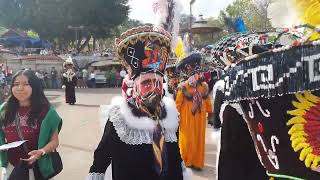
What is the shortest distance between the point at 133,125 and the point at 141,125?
0.06 m

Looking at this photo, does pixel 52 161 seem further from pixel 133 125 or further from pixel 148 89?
pixel 148 89

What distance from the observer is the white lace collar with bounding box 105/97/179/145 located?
3328mm

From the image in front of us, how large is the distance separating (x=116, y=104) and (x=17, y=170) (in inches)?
38.3

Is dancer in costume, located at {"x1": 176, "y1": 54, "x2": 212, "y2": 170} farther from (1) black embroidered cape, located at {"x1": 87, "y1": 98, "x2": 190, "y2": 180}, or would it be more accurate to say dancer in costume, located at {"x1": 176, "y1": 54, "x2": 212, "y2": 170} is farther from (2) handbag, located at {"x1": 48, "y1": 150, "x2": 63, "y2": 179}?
(1) black embroidered cape, located at {"x1": 87, "y1": 98, "x2": 190, "y2": 180}

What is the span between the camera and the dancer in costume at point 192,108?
6984mm

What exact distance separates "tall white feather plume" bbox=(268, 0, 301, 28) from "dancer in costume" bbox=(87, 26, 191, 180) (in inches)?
67.6

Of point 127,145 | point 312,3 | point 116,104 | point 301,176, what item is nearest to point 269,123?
point 301,176

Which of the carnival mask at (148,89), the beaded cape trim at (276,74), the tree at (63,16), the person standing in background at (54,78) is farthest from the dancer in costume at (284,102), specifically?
the tree at (63,16)

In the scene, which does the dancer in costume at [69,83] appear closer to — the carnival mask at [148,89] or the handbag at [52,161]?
the handbag at [52,161]

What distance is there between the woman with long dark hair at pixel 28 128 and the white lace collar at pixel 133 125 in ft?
2.21

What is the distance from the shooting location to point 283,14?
1645 millimetres

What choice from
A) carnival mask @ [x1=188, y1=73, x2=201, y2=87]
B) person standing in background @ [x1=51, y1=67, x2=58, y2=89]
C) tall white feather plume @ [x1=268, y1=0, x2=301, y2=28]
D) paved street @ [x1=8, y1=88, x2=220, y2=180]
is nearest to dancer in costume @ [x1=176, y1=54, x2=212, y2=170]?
carnival mask @ [x1=188, y1=73, x2=201, y2=87]

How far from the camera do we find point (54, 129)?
3.89m

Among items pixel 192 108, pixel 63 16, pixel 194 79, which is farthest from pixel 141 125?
pixel 63 16
